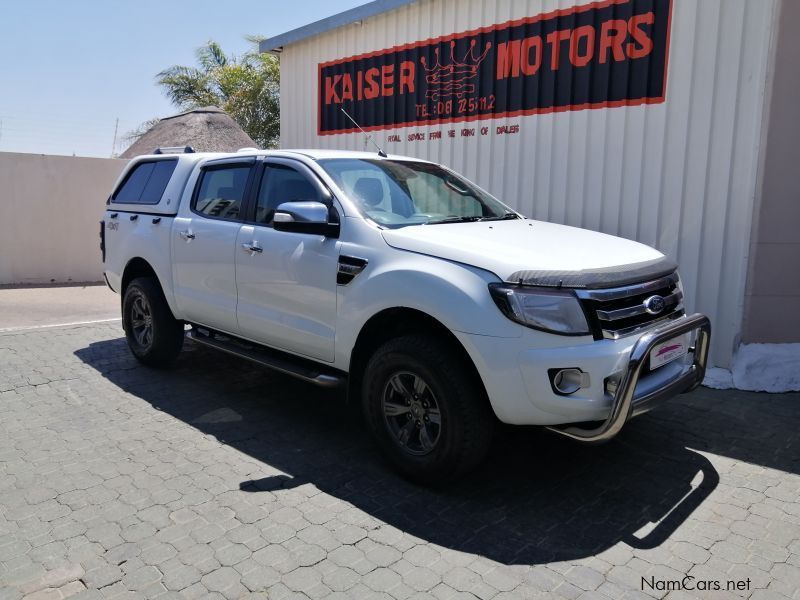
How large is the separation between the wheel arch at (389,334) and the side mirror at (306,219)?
2.11 ft

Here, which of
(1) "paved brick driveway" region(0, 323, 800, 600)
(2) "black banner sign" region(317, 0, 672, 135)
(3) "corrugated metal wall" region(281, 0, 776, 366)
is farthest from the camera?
(2) "black banner sign" region(317, 0, 672, 135)

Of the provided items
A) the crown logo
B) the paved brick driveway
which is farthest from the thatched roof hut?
the paved brick driveway

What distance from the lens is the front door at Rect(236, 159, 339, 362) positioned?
418 centimetres

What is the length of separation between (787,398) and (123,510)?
16.6 feet

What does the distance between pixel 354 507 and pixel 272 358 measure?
1.45m

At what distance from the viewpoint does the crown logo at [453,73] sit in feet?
24.7

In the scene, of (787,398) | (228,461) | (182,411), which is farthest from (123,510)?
(787,398)

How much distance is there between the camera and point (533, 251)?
3604mm

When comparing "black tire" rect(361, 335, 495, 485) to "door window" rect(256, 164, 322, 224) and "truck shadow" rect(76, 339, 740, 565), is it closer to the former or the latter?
"truck shadow" rect(76, 339, 740, 565)

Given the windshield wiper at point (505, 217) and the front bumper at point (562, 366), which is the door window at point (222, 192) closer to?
the windshield wiper at point (505, 217)

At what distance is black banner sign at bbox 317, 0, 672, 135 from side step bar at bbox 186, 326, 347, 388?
13.1 feet

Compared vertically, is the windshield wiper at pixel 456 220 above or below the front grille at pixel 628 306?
above

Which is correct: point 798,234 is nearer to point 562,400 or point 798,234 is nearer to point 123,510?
point 562,400

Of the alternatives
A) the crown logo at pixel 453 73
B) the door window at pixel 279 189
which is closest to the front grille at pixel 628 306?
the door window at pixel 279 189
